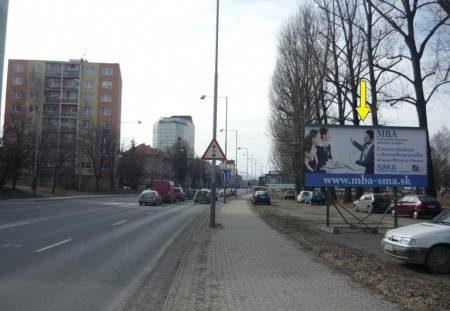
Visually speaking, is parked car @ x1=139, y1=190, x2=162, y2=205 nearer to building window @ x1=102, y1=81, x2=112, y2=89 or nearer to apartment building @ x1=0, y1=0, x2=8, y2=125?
apartment building @ x1=0, y1=0, x2=8, y2=125

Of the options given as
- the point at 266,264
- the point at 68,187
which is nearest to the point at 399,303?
the point at 266,264

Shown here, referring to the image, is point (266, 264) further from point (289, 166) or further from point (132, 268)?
point (289, 166)

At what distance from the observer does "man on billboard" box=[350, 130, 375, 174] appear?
20562 millimetres

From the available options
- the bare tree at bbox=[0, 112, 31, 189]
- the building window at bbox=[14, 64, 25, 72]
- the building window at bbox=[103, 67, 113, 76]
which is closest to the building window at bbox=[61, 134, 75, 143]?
the building window at bbox=[103, 67, 113, 76]

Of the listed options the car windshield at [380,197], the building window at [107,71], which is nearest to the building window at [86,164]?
the building window at [107,71]

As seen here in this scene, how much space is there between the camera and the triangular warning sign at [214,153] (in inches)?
848

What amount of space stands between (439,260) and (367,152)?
33.7 feet

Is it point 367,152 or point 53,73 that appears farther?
point 53,73

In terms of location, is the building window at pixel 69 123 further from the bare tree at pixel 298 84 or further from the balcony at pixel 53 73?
the bare tree at pixel 298 84

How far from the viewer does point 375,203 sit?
36.5 meters

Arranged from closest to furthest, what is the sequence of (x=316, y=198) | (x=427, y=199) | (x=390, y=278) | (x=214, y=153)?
1. (x=390, y=278)
2. (x=214, y=153)
3. (x=427, y=199)
4. (x=316, y=198)

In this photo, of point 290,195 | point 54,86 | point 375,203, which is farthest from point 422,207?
point 54,86

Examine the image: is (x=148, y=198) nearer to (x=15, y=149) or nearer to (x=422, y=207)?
(x=15, y=149)

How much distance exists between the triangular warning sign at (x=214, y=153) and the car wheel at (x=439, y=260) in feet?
38.8
